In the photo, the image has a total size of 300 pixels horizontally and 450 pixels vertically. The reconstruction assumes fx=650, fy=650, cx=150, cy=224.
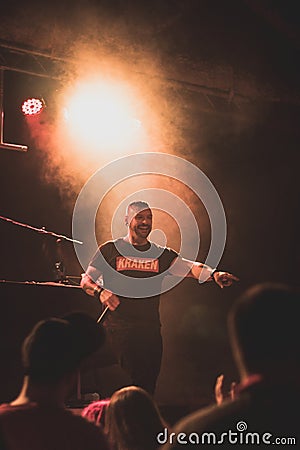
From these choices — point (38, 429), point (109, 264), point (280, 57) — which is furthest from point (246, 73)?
point (38, 429)

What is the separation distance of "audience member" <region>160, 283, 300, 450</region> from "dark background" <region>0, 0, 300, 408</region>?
Result: 541 centimetres

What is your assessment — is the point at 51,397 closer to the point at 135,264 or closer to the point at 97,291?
the point at 97,291

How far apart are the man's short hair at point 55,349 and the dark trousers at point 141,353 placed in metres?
2.79

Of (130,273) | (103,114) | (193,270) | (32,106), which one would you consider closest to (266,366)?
(130,273)

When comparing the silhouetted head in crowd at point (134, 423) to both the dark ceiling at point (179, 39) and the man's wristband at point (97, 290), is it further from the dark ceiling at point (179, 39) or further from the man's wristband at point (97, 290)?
the dark ceiling at point (179, 39)

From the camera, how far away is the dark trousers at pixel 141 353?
17.0 feet

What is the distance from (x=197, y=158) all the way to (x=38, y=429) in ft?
21.6

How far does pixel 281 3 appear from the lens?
7914mm

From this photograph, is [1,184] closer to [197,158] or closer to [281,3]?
[197,158]

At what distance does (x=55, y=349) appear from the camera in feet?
7.67

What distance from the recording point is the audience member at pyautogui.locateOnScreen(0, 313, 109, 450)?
2191mm

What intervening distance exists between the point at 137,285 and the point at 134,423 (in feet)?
7.60

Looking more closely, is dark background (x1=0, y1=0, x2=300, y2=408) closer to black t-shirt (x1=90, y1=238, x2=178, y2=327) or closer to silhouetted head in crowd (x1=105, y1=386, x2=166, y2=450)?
black t-shirt (x1=90, y1=238, x2=178, y2=327)

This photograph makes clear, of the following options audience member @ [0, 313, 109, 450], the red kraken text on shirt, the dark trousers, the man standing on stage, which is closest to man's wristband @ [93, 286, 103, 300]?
the man standing on stage
